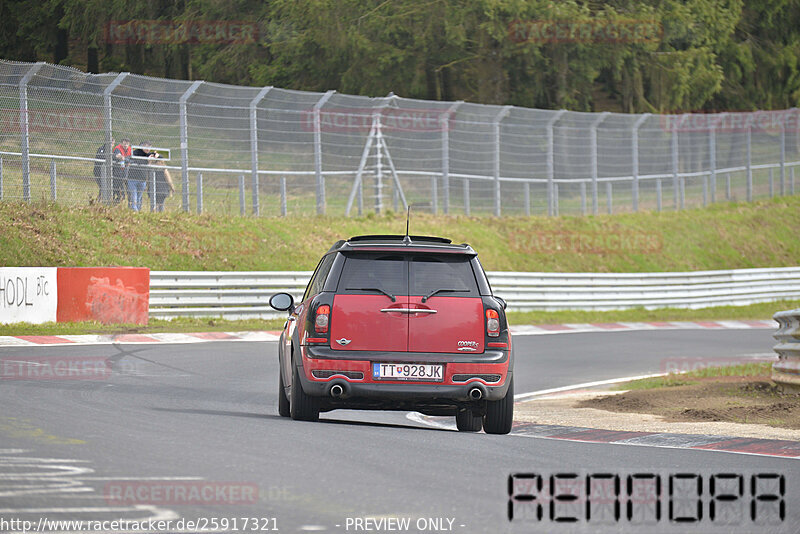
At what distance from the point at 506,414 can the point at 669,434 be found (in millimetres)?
1615

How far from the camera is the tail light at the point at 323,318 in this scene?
32.0ft

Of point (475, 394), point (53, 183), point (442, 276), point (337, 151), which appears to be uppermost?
point (337, 151)

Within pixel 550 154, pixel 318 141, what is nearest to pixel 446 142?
pixel 550 154

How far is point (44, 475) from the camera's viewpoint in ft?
23.6

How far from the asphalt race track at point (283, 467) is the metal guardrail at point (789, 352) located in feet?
14.1

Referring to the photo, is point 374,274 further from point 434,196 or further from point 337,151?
point 434,196

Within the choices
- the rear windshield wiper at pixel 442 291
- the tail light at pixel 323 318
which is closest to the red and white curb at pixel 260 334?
the tail light at pixel 323 318

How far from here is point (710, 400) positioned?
13.7 meters

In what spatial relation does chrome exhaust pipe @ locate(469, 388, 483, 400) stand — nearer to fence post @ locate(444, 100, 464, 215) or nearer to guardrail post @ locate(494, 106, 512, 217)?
fence post @ locate(444, 100, 464, 215)

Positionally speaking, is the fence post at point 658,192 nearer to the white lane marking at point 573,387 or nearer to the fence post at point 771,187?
the fence post at point 771,187

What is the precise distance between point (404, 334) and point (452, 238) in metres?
23.1

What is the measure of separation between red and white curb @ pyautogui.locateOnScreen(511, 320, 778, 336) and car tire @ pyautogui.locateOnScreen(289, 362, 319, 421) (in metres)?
14.5

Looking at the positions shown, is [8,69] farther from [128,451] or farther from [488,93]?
[488,93]

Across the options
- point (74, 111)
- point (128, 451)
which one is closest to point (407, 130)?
point (74, 111)
